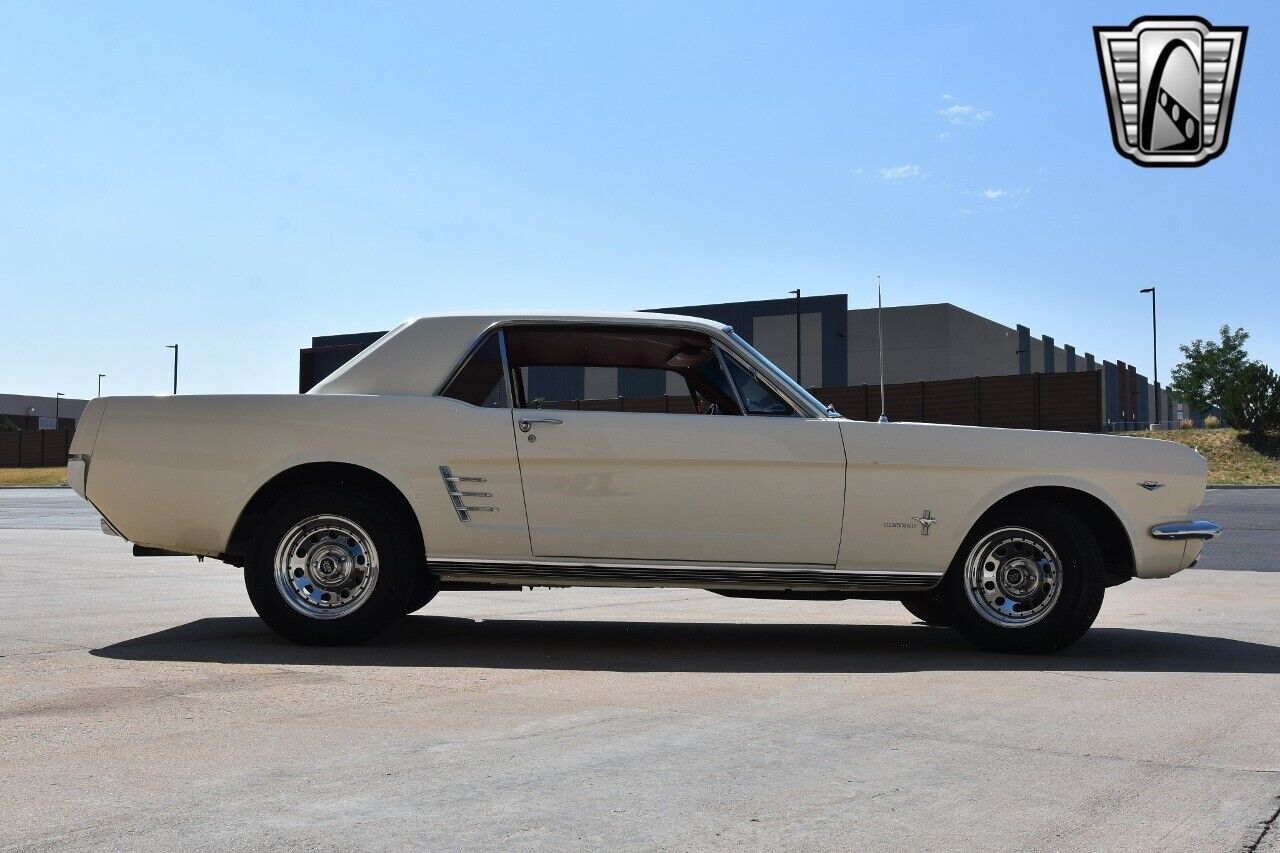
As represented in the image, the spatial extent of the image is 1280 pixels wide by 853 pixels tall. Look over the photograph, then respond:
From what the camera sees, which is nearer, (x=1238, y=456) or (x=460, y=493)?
(x=460, y=493)

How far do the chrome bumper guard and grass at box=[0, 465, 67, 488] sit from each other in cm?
5214

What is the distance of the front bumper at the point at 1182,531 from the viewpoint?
6.39 meters

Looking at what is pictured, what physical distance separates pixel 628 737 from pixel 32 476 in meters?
62.6

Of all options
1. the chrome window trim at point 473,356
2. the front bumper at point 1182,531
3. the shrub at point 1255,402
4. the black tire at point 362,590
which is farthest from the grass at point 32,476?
the front bumper at point 1182,531

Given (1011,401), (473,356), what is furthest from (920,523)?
(1011,401)

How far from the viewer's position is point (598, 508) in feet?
20.1

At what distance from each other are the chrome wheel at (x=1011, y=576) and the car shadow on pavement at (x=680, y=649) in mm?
225

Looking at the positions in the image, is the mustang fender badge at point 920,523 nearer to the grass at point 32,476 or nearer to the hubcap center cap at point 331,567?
the hubcap center cap at point 331,567

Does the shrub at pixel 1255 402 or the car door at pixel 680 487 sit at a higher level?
the shrub at pixel 1255 402

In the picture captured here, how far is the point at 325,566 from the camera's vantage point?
6195 millimetres

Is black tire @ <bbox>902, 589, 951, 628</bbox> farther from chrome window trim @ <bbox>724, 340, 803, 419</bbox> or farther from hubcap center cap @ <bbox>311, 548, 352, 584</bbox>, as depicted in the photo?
hubcap center cap @ <bbox>311, 548, 352, 584</bbox>

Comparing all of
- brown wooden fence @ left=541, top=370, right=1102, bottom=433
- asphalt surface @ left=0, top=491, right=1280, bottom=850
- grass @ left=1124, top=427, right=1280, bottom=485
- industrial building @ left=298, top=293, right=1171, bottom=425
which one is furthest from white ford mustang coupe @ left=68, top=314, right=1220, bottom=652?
industrial building @ left=298, top=293, right=1171, bottom=425

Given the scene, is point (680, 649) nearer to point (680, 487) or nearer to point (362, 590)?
point (680, 487)

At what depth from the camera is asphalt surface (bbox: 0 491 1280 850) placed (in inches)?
120
